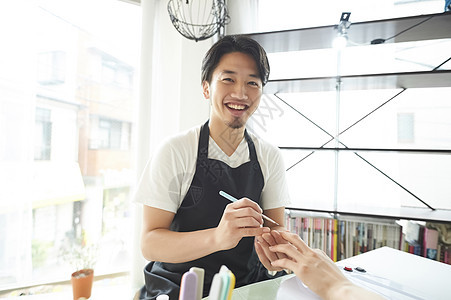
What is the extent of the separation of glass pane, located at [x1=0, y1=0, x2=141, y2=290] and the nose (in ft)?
3.99

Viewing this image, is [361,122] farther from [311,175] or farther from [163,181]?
[163,181]

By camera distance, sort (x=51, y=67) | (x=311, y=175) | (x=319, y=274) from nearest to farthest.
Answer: (x=319, y=274)
(x=51, y=67)
(x=311, y=175)

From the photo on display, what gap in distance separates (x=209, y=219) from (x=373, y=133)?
4.44 feet

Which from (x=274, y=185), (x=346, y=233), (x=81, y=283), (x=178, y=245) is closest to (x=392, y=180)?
(x=346, y=233)

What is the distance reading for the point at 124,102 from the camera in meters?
1.98

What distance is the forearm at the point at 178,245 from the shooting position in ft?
2.67

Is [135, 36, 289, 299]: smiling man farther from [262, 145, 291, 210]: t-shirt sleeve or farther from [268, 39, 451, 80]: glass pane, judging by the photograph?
[268, 39, 451, 80]: glass pane

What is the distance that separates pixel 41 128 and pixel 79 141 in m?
0.23

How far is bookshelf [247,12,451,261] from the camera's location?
145 cm

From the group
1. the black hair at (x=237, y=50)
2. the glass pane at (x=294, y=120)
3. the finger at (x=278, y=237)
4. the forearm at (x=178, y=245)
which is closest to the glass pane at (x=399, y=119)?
the glass pane at (x=294, y=120)

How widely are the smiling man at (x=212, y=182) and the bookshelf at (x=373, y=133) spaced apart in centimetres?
62

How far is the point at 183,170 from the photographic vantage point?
101 cm

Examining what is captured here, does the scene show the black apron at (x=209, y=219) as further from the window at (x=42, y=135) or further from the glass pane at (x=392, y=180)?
the window at (x=42, y=135)

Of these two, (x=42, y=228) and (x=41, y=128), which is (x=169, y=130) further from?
(x=42, y=228)
